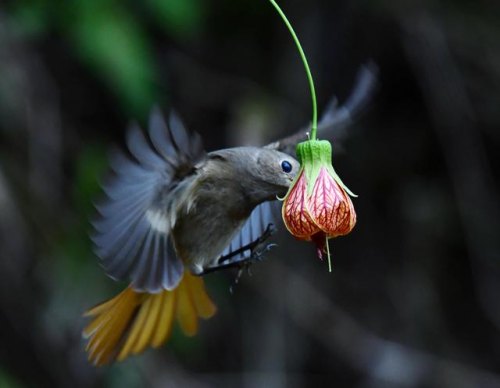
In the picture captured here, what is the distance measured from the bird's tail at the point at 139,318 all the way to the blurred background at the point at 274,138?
1.21 metres

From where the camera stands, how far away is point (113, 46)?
3855mm

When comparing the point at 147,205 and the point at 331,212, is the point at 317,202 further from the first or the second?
the point at 147,205

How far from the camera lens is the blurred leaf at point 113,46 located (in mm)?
3869

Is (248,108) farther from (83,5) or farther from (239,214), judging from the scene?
(239,214)

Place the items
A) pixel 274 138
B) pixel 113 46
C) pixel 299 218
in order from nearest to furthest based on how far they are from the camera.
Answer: pixel 299 218 → pixel 113 46 → pixel 274 138

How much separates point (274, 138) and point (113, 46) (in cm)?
111

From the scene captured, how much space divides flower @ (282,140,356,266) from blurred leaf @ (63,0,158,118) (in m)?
1.68

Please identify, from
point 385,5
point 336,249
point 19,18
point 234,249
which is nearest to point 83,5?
point 19,18

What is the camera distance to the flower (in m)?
2.25

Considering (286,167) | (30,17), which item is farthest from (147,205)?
(30,17)

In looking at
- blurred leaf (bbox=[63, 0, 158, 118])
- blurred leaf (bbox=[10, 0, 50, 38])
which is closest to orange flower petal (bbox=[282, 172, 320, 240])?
blurred leaf (bbox=[63, 0, 158, 118])

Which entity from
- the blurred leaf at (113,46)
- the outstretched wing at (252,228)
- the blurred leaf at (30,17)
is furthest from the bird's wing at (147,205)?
the blurred leaf at (30,17)

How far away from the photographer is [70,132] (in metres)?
4.69

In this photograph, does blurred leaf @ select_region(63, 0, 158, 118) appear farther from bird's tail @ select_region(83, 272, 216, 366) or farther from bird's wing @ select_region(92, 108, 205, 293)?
bird's wing @ select_region(92, 108, 205, 293)
